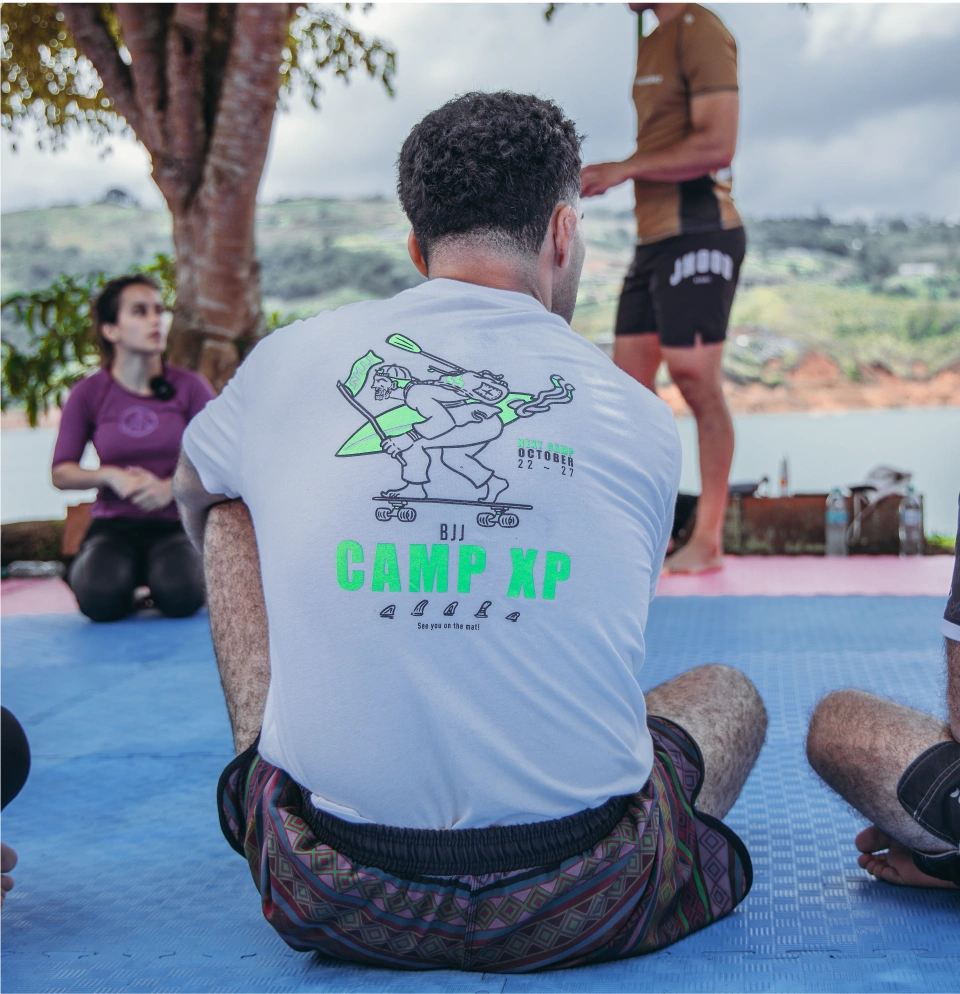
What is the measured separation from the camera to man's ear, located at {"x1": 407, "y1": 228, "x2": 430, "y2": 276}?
1.02m

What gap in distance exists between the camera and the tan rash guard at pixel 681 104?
3.17 m

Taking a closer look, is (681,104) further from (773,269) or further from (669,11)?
(773,269)

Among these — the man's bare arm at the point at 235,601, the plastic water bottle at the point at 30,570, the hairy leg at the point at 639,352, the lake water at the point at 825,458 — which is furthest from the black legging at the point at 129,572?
the man's bare arm at the point at 235,601

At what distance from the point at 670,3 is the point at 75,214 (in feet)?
37.6

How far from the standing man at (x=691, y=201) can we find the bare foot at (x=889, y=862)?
2.21 meters

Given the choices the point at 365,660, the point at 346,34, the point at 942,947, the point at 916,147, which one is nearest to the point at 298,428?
the point at 365,660

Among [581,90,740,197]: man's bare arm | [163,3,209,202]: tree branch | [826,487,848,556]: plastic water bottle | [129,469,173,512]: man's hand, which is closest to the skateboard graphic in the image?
[129,469,173,512]: man's hand

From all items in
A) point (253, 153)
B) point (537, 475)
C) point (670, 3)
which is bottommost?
point (537, 475)

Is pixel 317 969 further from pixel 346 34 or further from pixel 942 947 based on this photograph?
pixel 346 34

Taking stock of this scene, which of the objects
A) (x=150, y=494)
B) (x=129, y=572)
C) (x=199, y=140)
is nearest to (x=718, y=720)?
(x=150, y=494)

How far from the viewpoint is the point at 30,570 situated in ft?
13.0

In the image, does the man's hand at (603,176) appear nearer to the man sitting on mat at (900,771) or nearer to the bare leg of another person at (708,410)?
the bare leg of another person at (708,410)

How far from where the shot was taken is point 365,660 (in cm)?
81

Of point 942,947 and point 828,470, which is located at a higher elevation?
point 828,470
